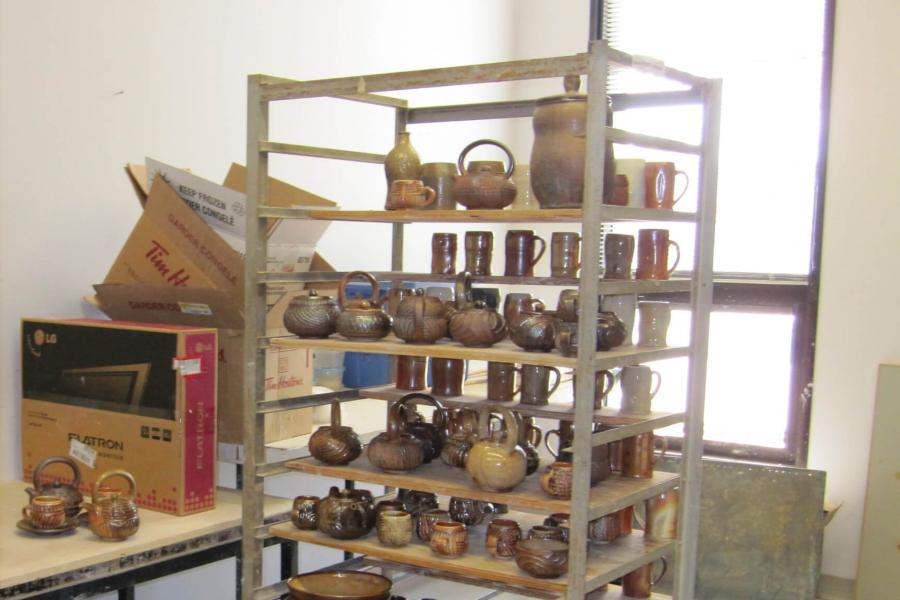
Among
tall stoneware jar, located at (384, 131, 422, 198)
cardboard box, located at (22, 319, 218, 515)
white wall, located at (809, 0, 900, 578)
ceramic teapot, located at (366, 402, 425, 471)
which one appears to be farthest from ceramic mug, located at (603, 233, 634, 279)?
white wall, located at (809, 0, 900, 578)

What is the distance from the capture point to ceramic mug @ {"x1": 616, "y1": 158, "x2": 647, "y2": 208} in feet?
7.45

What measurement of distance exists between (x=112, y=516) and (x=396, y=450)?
669 mm

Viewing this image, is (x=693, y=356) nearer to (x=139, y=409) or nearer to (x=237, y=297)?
(x=237, y=297)

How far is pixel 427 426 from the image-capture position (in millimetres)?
2514

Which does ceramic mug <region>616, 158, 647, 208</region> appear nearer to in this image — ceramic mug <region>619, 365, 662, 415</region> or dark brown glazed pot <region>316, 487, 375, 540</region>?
ceramic mug <region>619, 365, 662, 415</region>

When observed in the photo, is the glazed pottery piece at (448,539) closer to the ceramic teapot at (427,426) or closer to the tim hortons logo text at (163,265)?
the ceramic teapot at (427,426)

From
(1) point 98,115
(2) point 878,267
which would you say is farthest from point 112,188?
(2) point 878,267

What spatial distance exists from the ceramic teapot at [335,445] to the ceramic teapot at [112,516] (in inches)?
17.9

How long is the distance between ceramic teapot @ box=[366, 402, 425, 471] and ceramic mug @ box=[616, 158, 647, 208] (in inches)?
30.5

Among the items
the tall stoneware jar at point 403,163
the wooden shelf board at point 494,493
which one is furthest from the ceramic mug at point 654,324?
the tall stoneware jar at point 403,163

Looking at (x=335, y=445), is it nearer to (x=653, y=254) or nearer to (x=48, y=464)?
(x=48, y=464)

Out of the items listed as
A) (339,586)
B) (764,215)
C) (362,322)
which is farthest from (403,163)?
(764,215)

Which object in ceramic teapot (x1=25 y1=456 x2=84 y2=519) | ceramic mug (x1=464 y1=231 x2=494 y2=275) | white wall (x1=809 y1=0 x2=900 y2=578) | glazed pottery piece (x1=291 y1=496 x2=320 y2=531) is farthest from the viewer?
white wall (x1=809 y1=0 x2=900 y2=578)

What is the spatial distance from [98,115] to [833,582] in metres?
3.44
